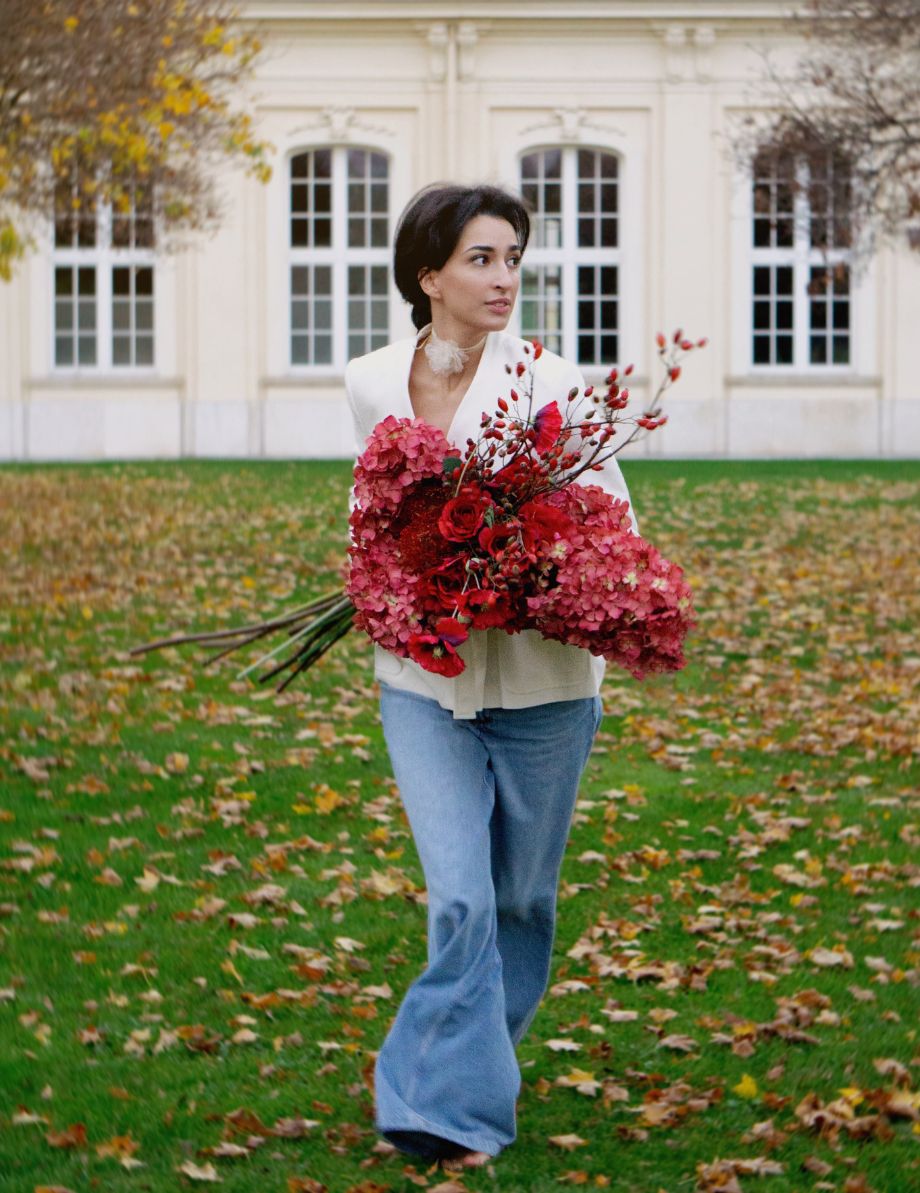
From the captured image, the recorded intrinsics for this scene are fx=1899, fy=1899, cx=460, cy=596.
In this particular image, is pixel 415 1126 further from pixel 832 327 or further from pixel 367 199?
pixel 832 327

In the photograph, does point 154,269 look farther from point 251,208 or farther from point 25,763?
point 25,763

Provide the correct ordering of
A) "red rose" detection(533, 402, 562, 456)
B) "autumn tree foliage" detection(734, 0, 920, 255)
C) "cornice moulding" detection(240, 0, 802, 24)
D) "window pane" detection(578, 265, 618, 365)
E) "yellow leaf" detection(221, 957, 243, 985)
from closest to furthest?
"red rose" detection(533, 402, 562, 456), "yellow leaf" detection(221, 957, 243, 985), "autumn tree foliage" detection(734, 0, 920, 255), "cornice moulding" detection(240, 0, 802, 24), "window pane" detection(578, 265, 618, 365)

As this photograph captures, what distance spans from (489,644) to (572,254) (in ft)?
79.9

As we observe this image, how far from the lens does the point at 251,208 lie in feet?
87.7

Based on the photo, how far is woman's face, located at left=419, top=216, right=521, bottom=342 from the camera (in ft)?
12.9

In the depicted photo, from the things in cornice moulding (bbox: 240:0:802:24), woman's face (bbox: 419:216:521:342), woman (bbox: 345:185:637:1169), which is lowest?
woman (bbox: 345:185:637:1169)

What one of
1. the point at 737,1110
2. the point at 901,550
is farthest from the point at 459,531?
the point at 901,550

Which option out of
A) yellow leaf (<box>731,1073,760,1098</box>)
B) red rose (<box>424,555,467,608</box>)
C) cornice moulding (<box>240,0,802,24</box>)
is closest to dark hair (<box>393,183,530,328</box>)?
red rose (<box>424,555,467,608</box>)

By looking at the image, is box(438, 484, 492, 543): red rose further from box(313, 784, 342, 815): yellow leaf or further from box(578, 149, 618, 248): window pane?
box(578, 149, 618, 248): window pane

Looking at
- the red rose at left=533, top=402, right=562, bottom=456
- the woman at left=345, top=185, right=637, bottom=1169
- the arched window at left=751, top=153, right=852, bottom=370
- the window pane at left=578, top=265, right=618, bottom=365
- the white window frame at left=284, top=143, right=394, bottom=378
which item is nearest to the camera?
the red rose at left=533, top=402, right=562, bottom=456

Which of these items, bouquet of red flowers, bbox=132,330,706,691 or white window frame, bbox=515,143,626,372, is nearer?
bouquet of red flowers, bbox=132,330,706,691

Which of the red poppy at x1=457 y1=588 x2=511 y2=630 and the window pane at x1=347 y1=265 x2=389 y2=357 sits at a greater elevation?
the window pane at x1=347 y1=265 x2=389 y2=357

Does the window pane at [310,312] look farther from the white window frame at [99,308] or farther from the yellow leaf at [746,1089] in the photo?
the yellow leaf at [746,1089]

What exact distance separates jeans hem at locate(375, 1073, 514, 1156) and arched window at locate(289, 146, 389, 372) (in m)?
23.9
